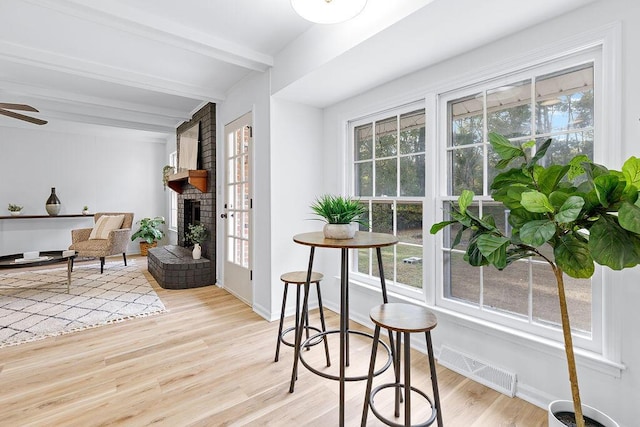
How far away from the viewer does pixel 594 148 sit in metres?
1.61

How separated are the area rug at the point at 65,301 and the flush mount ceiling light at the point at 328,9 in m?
3.11

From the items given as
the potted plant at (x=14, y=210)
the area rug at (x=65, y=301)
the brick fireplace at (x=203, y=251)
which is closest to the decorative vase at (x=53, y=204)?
the potted plant at (x=14, y=210)

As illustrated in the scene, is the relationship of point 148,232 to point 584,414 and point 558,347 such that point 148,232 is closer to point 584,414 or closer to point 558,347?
point 558,347

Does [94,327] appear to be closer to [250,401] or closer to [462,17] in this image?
[250,401]

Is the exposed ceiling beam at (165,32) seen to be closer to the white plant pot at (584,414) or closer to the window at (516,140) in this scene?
the window at (516,140)

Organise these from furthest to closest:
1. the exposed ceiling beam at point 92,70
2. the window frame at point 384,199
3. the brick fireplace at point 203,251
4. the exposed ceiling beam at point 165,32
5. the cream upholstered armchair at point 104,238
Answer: the cream upholstered armchair at point 104,238, the brick fireplace at point 203,251, the exposed ceiling beam at point 92,70, the window frame at point 384,199, the exposed ceiling beam at point 165,32

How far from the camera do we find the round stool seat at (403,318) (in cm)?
139

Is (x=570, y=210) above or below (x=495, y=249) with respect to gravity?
above

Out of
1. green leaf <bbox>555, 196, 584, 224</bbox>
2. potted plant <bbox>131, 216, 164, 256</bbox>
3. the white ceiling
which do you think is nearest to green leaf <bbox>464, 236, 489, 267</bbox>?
green leaf <bbox>555, 196, 584, 224</bbox>

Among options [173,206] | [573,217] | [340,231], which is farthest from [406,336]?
[173,206]

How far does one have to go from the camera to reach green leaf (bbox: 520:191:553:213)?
45.2 inches

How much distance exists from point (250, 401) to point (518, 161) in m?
2.18

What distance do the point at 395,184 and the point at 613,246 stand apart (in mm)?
1752

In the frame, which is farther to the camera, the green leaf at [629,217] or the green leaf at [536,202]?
the green leaf at [536,202]
